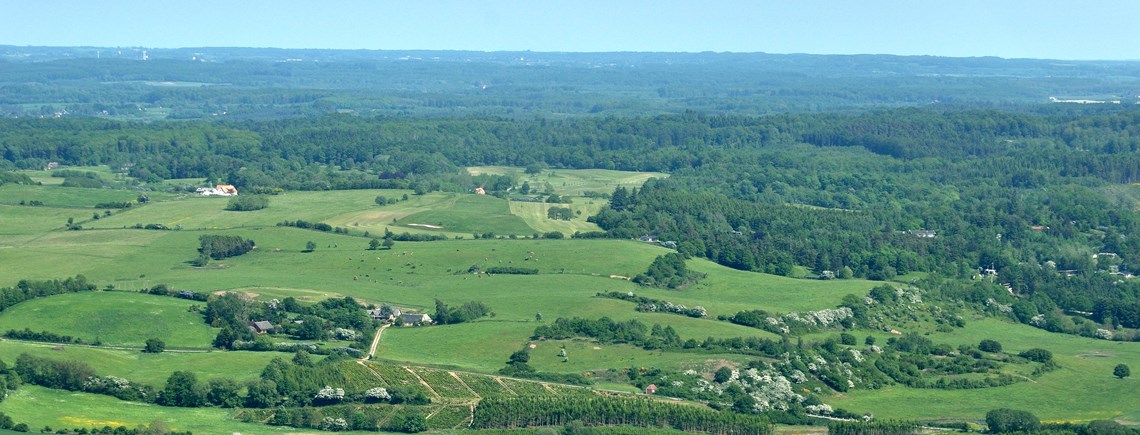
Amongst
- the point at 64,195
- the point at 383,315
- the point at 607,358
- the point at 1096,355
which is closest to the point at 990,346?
the point at 1096,355

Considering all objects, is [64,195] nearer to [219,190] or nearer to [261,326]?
[219,190]

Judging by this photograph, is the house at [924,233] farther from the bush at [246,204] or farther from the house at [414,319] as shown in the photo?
the bush at [246,204]

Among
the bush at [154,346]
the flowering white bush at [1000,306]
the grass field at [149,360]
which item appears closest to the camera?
the grass field at [149,360]

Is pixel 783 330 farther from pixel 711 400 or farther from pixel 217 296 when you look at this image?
pixel 217 296


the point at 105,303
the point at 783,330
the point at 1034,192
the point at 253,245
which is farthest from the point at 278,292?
the point at 1034,192

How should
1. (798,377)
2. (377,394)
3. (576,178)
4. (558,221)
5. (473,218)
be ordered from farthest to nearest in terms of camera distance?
1. (576,178)
2. (558,221)
3. (473,218)
4. (798,377)
5. (377,394)

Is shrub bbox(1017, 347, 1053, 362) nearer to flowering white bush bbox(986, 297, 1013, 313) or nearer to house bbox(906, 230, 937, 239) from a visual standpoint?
flowering white bush bbox(986, 297, 1013, 313)

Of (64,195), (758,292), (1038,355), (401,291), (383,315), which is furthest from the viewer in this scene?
(64,195)

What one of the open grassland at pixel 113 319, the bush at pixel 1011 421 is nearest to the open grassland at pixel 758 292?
the bush at pixel 1011 421
